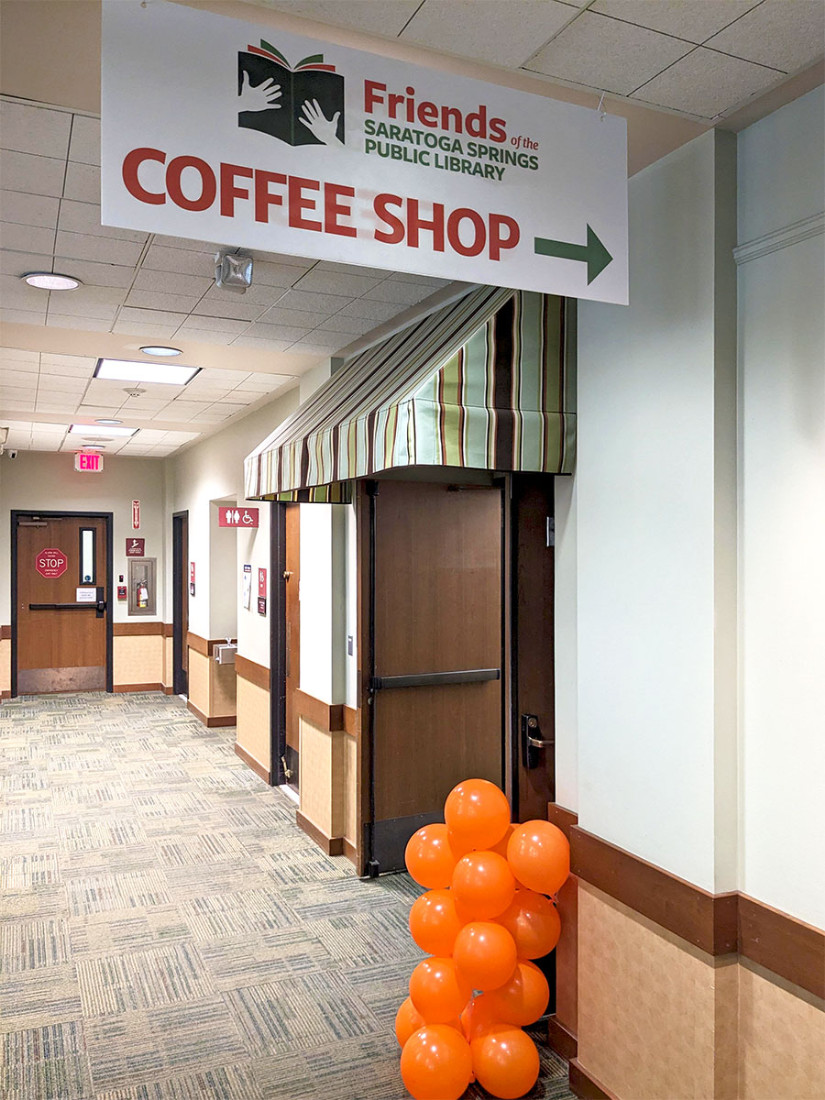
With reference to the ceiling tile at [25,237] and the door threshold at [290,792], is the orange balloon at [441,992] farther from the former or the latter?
the door threshold at [290,792]

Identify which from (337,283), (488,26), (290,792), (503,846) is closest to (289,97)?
(488,26)

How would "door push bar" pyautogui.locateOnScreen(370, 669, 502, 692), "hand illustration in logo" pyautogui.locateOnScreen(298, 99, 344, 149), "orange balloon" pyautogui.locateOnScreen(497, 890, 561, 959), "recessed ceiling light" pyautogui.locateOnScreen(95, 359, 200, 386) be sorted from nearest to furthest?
"hand illustration in logo" pyautogui.locateOnScreen(298, 99, 344, 149) < "orange balloon" pyautogui.locateOnScreen(497, 890, 561, 959) < "door push bar" pyautogui.locateOnScreen(370, 669, 502, 692) < "recessed ceiling light" pyautogui.locateOnScreen(95, 359, 200, 386)

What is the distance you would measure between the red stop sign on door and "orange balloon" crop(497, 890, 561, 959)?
912 cm

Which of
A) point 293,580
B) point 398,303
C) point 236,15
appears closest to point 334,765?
point 293,580

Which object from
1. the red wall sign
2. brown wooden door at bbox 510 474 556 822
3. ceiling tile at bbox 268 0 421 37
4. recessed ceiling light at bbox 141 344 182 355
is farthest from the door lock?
the red wall sign

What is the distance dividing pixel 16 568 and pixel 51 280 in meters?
7.56

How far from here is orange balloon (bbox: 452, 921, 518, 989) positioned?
2.67m

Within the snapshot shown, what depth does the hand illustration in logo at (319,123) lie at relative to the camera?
1.64 m

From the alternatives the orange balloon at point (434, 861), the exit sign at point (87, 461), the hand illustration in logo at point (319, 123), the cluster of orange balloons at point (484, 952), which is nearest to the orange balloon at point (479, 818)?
the cluster of orange balloons at point (484, 952)

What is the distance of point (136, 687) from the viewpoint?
1083cm

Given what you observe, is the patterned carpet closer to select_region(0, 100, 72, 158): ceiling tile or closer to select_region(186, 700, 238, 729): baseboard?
select_region(186, 700, 238, 729): baseboard

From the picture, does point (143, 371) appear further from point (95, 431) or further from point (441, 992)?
point (441, 992)

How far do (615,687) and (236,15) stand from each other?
81.6 inches

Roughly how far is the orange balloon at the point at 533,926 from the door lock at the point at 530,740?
24.1 inches
